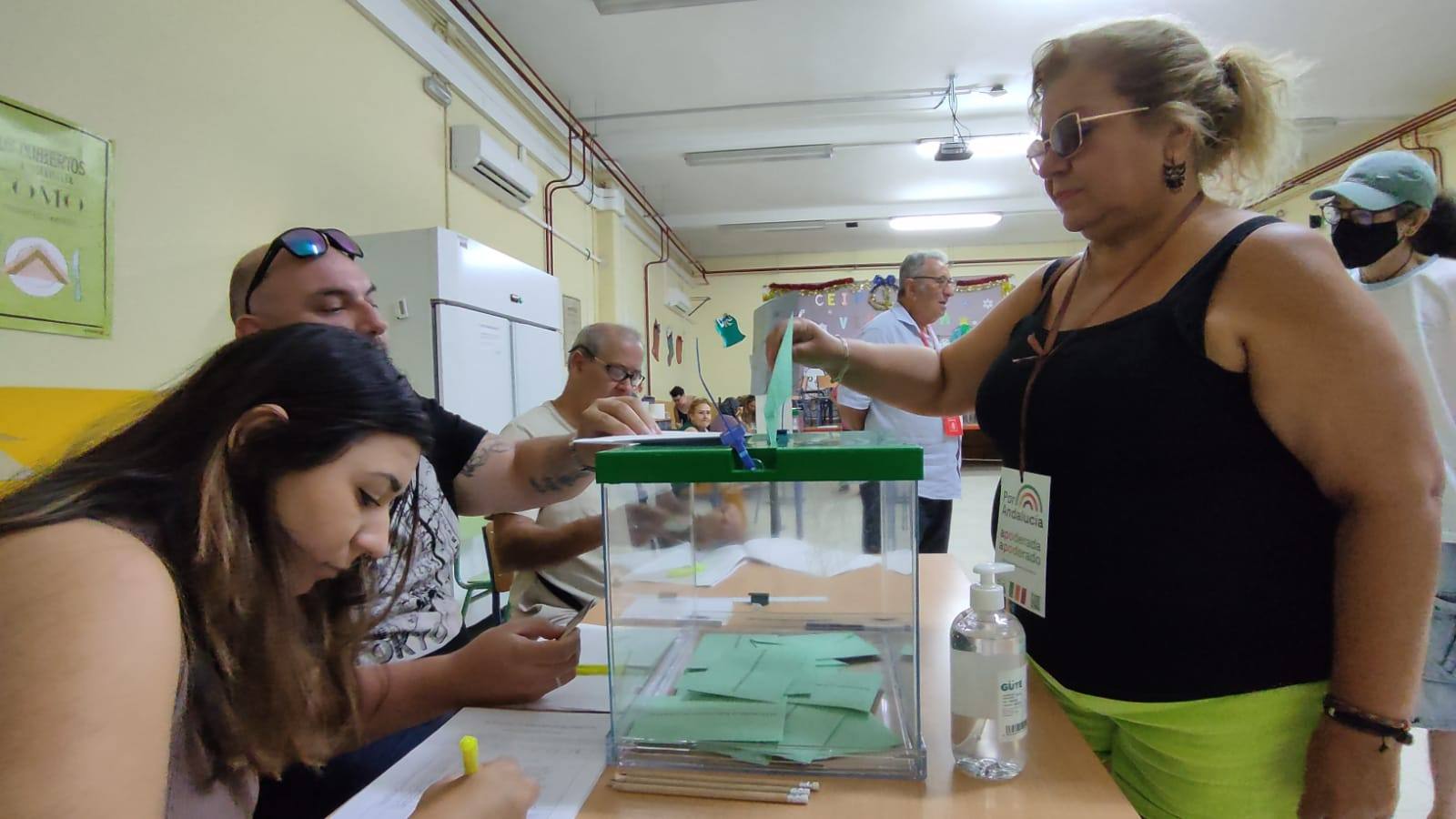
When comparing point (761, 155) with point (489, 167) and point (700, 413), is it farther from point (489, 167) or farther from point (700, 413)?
point (489, 167)

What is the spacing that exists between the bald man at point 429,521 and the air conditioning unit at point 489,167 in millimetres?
2075

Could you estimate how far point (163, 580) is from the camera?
49 centimetres

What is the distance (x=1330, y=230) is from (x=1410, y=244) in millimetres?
165

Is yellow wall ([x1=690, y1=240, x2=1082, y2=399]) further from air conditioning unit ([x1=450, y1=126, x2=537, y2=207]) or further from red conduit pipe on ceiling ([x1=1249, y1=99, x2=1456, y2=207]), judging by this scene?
air conditioning unit ([x1=450, y1=126, x2=537, y2=207])

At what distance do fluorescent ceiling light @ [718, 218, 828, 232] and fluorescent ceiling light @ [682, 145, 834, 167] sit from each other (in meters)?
1.63

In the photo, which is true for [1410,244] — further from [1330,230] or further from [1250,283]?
[1250,283]

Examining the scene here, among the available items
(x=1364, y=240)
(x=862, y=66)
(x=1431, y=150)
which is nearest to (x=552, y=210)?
(x=862, y=66)

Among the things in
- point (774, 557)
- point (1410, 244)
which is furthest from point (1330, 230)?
point (774, 557)

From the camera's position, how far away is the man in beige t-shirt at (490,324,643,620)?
1531 millimetres

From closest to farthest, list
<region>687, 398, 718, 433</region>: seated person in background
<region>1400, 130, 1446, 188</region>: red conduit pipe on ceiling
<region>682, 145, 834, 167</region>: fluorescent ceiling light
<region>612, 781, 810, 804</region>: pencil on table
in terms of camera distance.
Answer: <region>612, 781, 810, 804</region>: pencil on table → <region>1400, 130, 1446, 188</region>: red conduit pipe on ceiling → <region>682, 145, 834, 167</region>: fluorescent ceiling light → <region>687, 398, 718, 433</region>: seated person in background

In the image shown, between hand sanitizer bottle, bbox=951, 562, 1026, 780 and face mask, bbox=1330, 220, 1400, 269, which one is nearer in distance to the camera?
hand sanitizer bottle, bbox=951, 562, 1026, 780

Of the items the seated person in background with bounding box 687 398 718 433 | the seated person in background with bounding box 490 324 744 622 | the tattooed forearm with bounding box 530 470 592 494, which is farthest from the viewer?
the seated person in background with bounding box 687 398 718 433

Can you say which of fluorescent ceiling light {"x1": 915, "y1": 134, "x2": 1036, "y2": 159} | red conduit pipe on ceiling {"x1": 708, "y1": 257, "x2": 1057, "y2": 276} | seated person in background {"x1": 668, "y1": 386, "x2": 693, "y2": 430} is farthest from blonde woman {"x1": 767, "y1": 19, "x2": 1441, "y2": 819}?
red conduit pipe on ceiling {"x1": 708, "y1": 257, "x2": 1057, "y2": 276}

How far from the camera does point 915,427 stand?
8.33 ft
